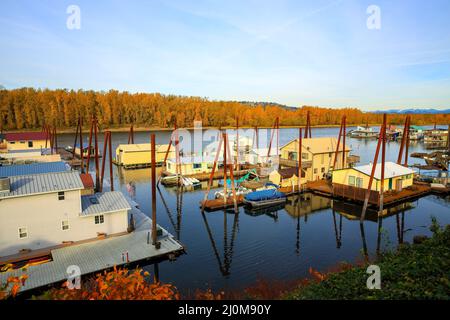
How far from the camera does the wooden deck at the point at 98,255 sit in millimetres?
16234

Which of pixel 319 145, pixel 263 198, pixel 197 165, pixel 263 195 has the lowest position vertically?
→ pixel 263 198

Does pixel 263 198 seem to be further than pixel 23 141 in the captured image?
No

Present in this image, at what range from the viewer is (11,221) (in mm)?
18000

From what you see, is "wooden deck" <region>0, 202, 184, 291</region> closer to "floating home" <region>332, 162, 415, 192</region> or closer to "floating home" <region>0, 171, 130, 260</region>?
"floating home" <region>0, 171, 130, 260</region>

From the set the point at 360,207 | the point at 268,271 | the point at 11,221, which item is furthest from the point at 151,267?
the point at 360,207

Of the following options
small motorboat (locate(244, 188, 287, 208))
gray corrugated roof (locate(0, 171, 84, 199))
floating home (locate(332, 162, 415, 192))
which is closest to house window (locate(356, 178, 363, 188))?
floating home (locate(332, 162, 415, 192))

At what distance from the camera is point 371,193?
31.4 meters

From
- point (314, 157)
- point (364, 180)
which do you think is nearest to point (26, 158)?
point (314, 157)

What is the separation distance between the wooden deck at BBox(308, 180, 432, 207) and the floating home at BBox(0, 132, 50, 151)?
167ft

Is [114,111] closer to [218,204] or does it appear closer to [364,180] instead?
[218,204]

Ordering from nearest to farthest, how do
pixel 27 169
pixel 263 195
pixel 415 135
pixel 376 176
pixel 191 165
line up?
pixel 27 169
pixel 376 176
pixel 263 195
pixel 191 165
pixel 415 135

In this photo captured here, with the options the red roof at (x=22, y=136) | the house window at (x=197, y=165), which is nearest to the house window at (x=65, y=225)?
the house window at (x=197, y=165)

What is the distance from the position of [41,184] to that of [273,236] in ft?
57.7
